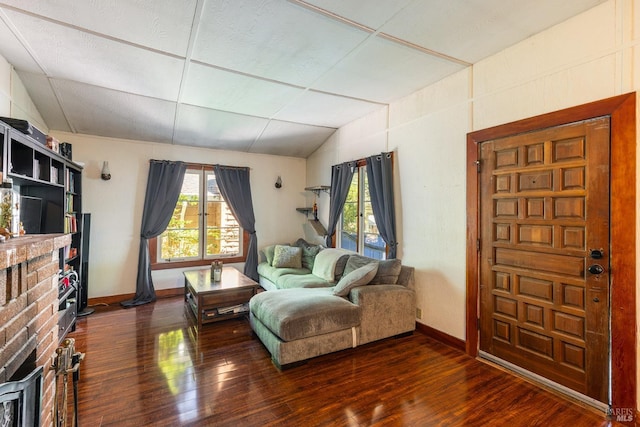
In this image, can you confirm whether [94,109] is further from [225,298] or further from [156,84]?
[225,298]

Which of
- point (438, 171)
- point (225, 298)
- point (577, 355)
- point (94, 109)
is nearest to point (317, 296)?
point (225, 298)

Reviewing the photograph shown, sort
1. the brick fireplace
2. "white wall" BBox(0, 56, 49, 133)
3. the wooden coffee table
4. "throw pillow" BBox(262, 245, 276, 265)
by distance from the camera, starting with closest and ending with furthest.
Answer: the brick fireplace → "white wall" BBox(0, 56, 49, 133) → the wooden coffee table → "throw pillow" BBox(262, 245, 276, 265)

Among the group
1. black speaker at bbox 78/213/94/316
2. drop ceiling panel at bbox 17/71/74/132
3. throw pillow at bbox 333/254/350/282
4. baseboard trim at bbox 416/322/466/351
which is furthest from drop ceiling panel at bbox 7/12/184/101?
baseboard trim at bbox 416/322/466/351

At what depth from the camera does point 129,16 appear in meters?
2.12

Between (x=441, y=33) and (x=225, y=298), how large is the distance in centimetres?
345

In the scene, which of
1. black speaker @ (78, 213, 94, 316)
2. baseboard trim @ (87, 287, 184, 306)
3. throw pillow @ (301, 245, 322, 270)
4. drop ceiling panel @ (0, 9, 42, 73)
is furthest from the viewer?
throw pillow @ (301, 245, 322, 270)

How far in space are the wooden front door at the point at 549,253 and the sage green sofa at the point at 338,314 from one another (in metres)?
0.81

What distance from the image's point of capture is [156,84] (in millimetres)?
3133

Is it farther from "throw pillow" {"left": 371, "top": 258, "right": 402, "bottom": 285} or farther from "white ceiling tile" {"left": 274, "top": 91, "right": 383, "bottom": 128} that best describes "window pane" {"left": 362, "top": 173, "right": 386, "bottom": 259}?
"white ceiling tile" {"left": 274, "top": 91, "right": 383, "bottom": 128}

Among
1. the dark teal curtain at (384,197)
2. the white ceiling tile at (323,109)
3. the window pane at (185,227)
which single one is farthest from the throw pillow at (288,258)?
the white ceiling tile at (323,109)

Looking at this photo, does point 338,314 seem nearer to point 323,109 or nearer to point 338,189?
point 338,189

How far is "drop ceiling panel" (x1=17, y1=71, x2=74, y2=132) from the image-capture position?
2.95 metres

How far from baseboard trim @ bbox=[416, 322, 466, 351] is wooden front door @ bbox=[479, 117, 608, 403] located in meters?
0.22

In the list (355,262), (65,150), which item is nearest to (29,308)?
(355,262)
